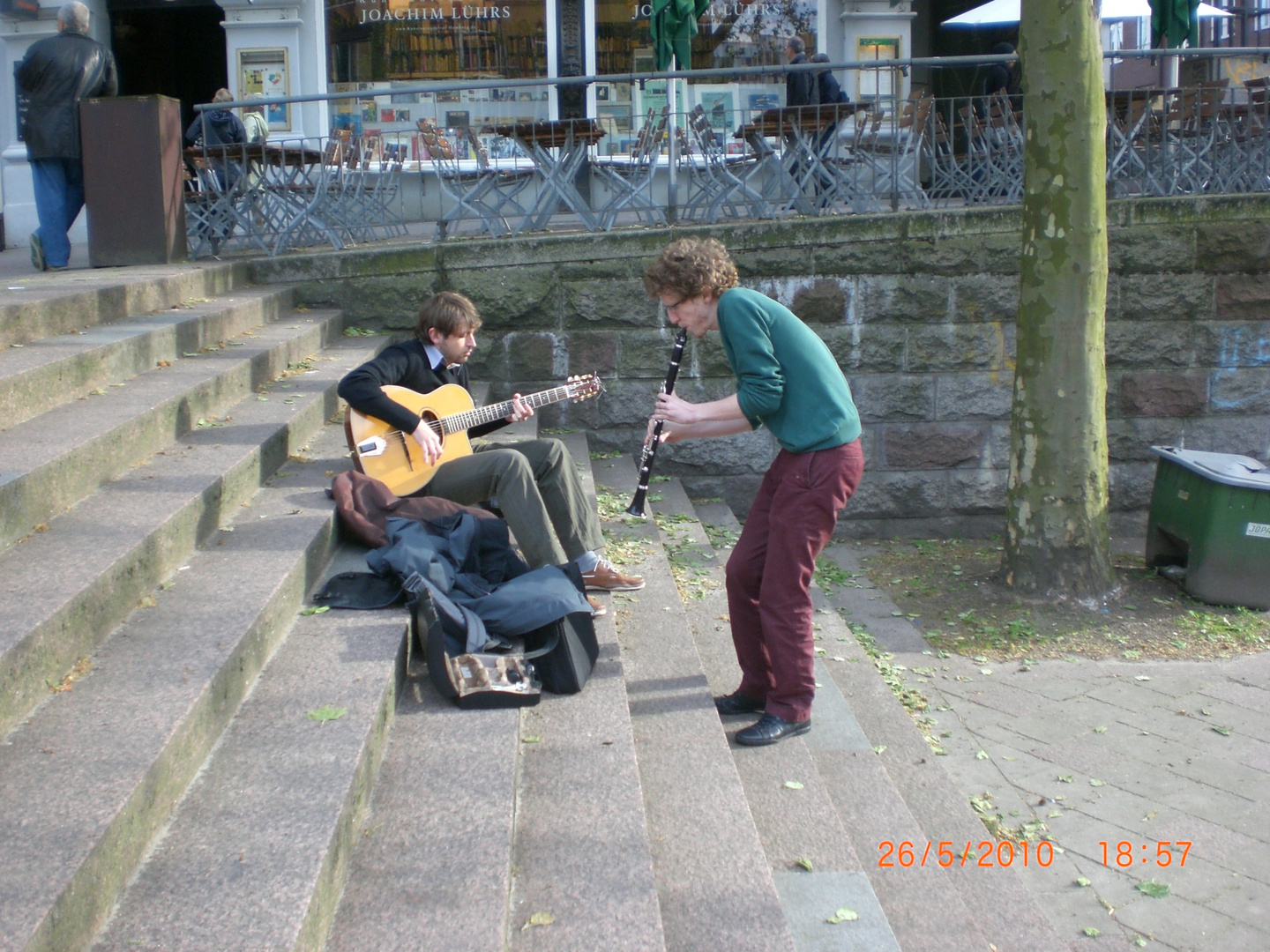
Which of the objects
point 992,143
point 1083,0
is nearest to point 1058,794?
point 1083,0

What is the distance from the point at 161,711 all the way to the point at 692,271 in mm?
2087

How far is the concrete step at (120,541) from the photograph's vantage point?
2650 millimetres

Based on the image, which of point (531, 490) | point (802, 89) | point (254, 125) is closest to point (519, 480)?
point (531, 490)

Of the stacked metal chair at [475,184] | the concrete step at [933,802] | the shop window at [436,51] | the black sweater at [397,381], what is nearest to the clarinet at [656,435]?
the black sweater at [397,381]

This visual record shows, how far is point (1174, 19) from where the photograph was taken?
875 cm

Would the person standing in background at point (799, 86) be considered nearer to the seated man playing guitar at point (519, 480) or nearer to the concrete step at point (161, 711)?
the seated man playing guitar at point (519, 480)

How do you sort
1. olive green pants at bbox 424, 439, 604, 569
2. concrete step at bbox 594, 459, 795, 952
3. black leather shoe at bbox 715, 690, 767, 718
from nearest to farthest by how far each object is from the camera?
concrete step at bbox 594, 459, 795, 952, black leather shoe at bbox 715, 690, 767, 718, olive green pants at bbox 424, 439, 604, 569

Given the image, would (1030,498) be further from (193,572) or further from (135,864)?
(135,864)

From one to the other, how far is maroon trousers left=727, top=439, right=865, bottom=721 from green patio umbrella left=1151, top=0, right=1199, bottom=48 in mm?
6704

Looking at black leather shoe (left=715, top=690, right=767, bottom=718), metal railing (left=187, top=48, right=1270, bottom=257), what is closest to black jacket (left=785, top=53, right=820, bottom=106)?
metal railing (left=187, top=48, right=1270, bottom=257)

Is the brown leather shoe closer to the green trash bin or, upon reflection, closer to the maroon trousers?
the maroon trousers

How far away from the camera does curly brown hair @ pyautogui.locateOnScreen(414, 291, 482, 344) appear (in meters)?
5.00

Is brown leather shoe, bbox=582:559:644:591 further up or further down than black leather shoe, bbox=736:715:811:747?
further up

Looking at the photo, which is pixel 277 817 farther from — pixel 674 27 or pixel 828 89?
pixel 828 89
